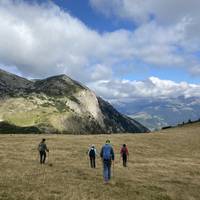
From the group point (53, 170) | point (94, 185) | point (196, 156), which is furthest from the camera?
point (196, 156)

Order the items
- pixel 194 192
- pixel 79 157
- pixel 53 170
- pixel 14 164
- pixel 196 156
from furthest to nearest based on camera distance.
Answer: pixel 196 156
pixel 79 157
pixel 14 164
pixel 53 170
pixel 194 192

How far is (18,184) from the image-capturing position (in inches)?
1084

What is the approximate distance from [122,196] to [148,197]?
2.02 meters

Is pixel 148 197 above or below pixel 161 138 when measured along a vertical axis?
below

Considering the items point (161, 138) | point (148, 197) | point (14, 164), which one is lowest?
point (148, 197)

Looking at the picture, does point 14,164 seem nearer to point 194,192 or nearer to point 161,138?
point 194,192

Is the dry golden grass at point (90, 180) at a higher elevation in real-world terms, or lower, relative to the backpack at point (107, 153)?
lower

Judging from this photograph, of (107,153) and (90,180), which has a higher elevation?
(107,153)

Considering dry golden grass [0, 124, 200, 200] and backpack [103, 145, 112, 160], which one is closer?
dry golden grass [0, 124, 200, 200]

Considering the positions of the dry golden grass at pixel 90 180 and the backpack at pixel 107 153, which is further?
the backpack at pixel 107 153

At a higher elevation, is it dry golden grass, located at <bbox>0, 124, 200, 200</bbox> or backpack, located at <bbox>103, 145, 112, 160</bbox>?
backpack, located at <bbox>103, 145, 112, 160</bbox>

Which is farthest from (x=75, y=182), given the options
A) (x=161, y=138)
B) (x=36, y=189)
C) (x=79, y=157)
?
(x=161, y=138)

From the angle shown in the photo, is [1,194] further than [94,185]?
No

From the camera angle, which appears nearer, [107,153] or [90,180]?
[107,153]
